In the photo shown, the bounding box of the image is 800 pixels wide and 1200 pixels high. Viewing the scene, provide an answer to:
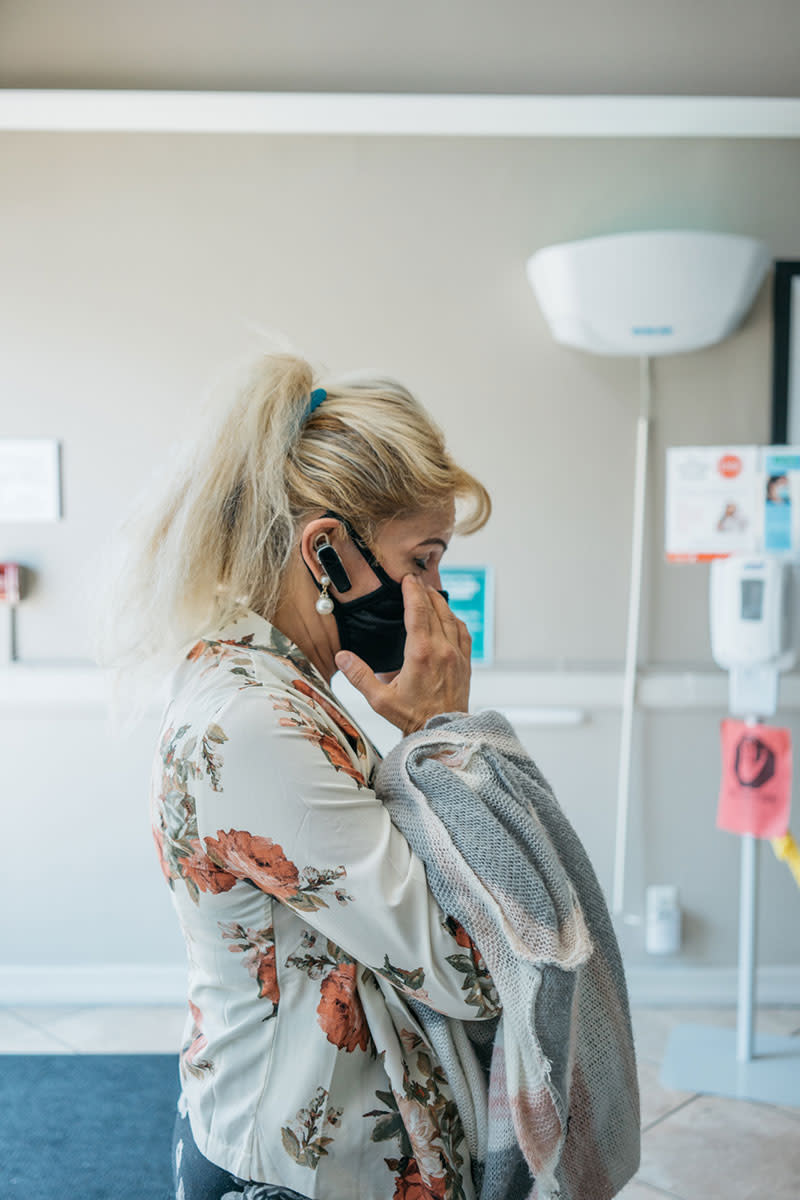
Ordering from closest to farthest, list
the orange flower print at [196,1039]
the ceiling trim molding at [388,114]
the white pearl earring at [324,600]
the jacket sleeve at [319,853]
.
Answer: the jacket sleeve at [319,853]
the orange flower print at [196,1039]
the white pearl earring at [324,600]
the ceiling trim molding at [388,114]

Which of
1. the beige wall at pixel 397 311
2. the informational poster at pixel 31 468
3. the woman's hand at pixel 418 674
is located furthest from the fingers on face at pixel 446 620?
the informational poster at pixel 31 468

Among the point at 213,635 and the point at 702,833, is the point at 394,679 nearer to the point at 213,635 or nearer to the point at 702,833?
the point at 213,635

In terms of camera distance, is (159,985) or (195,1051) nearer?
(195,1051)

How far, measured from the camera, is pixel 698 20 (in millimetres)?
2744

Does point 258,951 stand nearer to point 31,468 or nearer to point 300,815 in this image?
point 300,815

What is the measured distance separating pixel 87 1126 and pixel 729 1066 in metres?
1.51

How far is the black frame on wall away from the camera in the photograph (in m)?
2.79

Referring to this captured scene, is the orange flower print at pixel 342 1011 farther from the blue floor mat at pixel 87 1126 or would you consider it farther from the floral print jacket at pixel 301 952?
the blue floor mat at pixel 87 1126

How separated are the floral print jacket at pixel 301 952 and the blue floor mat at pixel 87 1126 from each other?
136 cm

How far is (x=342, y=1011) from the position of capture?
0.86 meters

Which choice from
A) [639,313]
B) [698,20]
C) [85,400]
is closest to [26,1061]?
[85,400]

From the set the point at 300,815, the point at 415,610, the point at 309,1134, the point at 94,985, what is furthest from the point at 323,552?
the point at 94,985

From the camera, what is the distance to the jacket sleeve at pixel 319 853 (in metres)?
0.81

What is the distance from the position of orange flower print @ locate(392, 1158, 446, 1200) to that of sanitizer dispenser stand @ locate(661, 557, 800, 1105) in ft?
5.95
